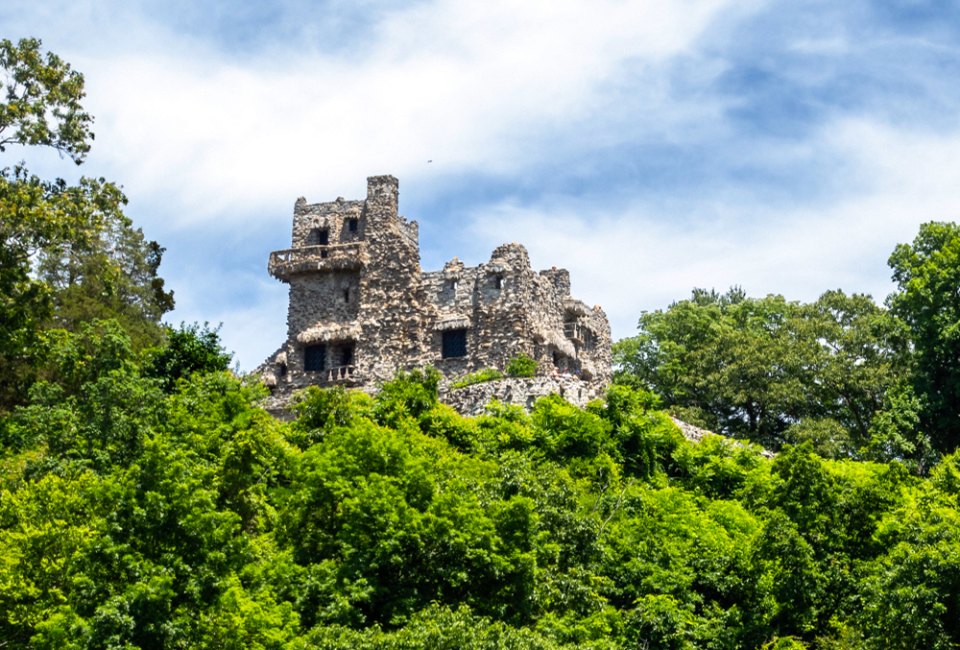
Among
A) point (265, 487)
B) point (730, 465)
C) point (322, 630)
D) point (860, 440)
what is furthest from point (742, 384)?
point (322, 630)

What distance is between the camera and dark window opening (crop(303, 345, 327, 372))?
194 ft

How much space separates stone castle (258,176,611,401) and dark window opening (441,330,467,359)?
0.04 metres

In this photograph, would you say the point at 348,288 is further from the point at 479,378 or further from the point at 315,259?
the point at 479,378

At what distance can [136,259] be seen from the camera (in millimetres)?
71750

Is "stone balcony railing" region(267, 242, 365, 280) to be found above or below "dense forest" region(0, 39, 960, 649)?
above

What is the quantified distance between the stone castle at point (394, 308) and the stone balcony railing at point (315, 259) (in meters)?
0.04

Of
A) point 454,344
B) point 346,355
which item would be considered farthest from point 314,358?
point 454,344

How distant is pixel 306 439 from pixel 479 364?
545 inches

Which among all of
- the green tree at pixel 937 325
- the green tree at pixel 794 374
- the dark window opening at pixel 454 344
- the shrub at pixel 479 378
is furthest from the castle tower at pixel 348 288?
the green tree at pixel 937 325

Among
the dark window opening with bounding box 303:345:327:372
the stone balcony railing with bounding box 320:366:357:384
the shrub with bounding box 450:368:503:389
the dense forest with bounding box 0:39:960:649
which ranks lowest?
the dense forest with bounding box 0:39:960:649

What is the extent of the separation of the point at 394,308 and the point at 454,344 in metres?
2.79

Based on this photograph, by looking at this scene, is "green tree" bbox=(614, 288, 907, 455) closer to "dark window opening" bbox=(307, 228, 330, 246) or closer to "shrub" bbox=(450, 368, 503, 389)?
"shrub" bbox=(450, 368, 503, 389)

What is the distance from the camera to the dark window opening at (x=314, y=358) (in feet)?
194

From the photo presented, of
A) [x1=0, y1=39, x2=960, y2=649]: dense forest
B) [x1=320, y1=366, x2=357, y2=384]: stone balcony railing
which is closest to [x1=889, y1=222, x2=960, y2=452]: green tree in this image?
[x1=0, y1=39, x2=960, y2=649]: dense forest
